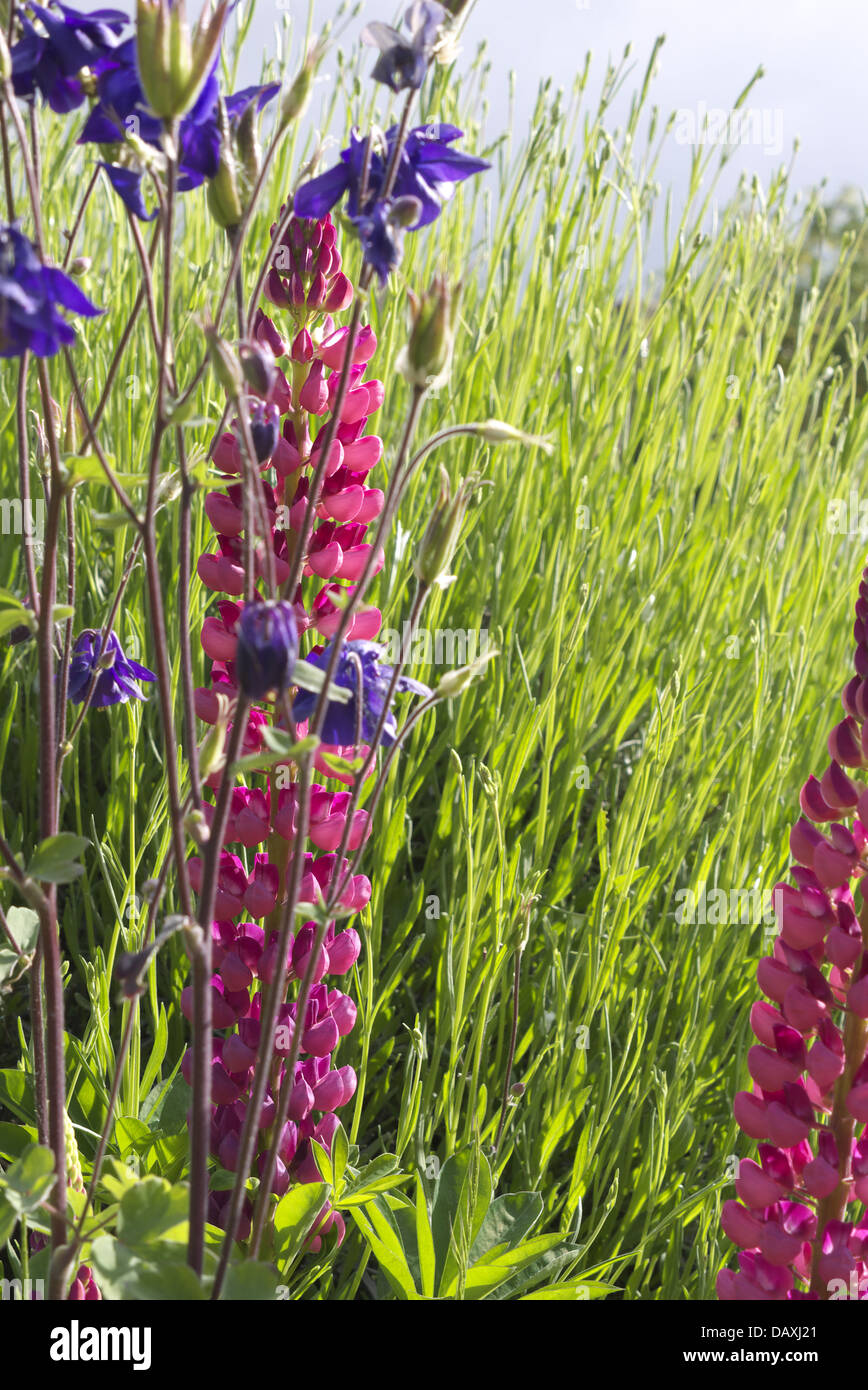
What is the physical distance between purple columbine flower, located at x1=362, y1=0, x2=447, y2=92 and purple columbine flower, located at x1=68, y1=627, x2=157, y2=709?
17.0 inches

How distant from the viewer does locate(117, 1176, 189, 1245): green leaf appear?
0.58m

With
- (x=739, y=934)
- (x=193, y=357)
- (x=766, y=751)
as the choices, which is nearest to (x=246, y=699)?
(x=739, y=934)

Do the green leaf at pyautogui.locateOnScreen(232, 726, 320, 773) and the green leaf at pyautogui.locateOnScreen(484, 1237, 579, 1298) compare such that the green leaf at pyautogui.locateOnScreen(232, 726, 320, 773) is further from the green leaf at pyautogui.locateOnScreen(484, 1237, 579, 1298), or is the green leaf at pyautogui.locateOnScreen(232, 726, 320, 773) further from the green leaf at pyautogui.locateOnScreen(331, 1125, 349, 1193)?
the green leaf at pyautogui.locateOnScreen(484, 1237, 579, 1298)

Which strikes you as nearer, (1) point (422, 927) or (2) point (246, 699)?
(2) point (246, 699)

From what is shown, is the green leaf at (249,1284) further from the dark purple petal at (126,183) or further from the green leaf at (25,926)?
the dark purple petal at (126,183)

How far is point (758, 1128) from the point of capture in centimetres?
78

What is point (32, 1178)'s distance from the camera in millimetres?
604

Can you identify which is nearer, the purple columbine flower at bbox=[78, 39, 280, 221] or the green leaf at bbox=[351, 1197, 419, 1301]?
the purple columbine flower at bbox=[78, 39, 280, 221]

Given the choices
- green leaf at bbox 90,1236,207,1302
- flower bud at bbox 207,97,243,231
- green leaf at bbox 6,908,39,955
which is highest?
flower bud at bbox 207,97,243,231
